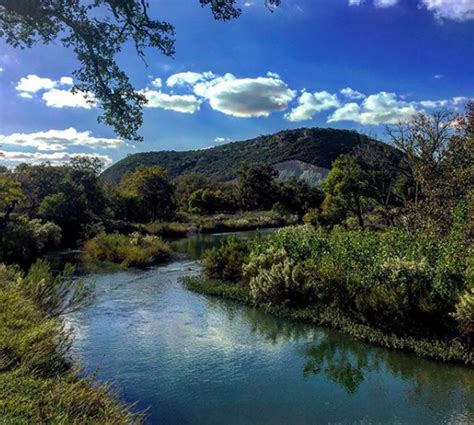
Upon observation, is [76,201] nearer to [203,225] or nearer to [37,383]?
[203,225]

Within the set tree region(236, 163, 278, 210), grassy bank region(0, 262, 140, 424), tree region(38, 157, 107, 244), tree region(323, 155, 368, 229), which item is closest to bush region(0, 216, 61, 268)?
tree region(38, 157, 107, 244)

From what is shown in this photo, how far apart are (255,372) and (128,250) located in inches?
663

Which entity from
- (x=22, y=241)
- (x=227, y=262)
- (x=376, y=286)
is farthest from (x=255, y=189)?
(x=376, y=286)

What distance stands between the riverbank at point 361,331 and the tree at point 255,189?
180 feet

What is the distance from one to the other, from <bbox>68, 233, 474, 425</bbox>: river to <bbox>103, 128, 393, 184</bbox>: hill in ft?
315

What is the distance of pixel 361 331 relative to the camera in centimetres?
1075

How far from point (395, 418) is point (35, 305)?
6.69 metres

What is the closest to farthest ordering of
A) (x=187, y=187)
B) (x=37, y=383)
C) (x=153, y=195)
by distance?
(x=37, y=383) → (x=153, y=195) → (x=187, y=187)

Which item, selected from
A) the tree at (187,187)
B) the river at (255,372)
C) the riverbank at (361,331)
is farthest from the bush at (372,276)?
the tree at (187,187)

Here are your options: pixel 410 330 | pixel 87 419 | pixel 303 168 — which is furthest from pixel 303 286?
pixel 303 168

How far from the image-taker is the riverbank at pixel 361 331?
908 centimetres

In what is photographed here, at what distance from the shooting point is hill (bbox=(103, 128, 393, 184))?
394 feet

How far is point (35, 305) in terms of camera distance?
9.25m

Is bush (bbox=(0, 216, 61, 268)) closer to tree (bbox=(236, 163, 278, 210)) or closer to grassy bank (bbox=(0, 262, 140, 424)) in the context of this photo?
grassy bank (bbox=(0, 262, 140, 424))
